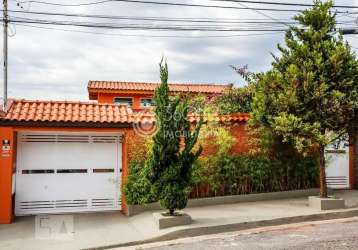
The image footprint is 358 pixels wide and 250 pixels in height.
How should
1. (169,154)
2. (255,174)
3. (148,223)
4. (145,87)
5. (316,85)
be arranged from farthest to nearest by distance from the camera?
1. (145,87)
2. (255,174)
3. (316,85)
4. (148,223)
5. (169,154)

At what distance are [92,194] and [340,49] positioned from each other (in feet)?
25.7

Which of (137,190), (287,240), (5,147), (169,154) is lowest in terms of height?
(287,240)

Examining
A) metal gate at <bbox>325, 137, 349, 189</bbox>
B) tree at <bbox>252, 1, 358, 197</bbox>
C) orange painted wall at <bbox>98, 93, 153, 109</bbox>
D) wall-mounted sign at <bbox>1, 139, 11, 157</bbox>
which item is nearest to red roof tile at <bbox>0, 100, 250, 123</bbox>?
wall-mounted sign at <bbox>1, 139, 11, 157</bbox>

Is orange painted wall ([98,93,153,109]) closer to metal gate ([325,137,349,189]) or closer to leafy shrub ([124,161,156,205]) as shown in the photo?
metal gate ([325,137,349,189])

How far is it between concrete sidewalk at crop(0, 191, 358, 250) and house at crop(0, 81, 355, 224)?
62cm

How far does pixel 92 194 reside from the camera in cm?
1166

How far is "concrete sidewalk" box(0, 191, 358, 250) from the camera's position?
331 inches

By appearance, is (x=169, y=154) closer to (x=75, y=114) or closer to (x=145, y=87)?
(x=75, y=114)

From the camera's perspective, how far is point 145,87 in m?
26.4

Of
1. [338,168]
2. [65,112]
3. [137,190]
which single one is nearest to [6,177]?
[65,112]

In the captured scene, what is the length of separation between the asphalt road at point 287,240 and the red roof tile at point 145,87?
16708 mm

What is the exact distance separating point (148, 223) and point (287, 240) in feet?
11.2

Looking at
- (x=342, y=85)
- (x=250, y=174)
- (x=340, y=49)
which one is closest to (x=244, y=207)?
(x=250, y=174)

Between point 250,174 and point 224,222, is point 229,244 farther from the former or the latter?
point 250,174
